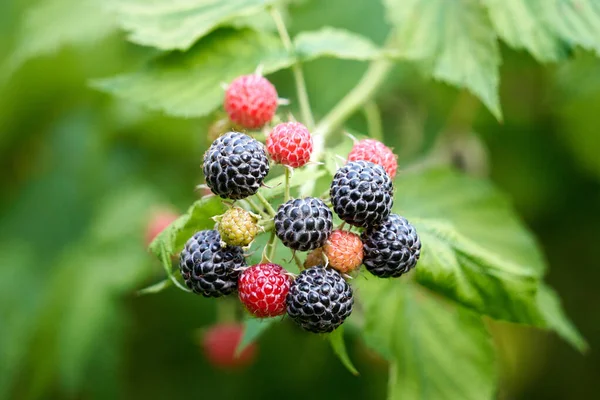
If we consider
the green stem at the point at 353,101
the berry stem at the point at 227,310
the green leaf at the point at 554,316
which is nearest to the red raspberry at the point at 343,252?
the green stem at the point at 353,101

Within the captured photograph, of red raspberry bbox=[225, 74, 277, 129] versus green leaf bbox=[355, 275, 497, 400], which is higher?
red raspberry bbox=[225, 74, 277, 129]

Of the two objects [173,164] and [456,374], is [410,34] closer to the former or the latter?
[456,374]

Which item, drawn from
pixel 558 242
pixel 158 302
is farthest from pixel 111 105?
pixel 558 242

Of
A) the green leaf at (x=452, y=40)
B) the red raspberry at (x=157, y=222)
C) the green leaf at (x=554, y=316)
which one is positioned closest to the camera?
the green leaf at (x=452, y=40)

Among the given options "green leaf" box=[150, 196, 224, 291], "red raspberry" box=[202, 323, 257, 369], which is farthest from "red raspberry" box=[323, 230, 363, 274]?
"red raspberry" box=[202, 323, 257, 369]

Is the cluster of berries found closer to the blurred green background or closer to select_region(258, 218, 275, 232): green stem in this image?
select_region(258, 218, 275, 232): green stem

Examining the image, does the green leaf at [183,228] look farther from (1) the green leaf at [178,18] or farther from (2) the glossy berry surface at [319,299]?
(1) the green leaf at [178,18]
